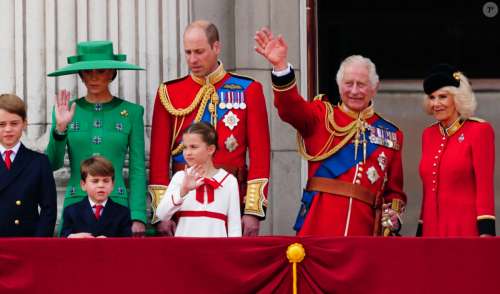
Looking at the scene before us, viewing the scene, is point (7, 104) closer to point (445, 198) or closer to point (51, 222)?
point (51, 222)

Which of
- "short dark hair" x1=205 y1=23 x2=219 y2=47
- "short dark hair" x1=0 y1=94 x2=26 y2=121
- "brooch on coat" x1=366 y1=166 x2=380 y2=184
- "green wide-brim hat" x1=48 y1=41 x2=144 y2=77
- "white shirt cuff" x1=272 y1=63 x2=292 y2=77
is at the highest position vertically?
"short dark hair" x1=205 y1=23 x2=219 y2=47

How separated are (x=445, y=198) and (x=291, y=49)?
246 cm

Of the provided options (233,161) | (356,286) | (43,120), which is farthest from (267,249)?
(43,120)

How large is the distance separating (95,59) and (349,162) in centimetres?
→ 148

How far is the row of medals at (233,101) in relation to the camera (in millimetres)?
10047

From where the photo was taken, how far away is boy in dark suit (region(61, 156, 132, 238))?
31.3 ft

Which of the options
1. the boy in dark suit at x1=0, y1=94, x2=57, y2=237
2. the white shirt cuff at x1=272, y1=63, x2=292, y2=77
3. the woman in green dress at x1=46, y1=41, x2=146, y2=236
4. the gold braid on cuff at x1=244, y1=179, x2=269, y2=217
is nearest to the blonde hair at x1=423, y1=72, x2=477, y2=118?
the white shirt cuff at x1=272, y1=63, x2=292, y2=77

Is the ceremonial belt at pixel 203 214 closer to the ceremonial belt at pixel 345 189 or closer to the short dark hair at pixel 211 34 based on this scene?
the ceremonial belt at pixel 345 189

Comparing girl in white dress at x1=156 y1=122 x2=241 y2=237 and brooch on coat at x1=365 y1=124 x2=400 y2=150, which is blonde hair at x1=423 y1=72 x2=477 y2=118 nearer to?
brooch on coat at x1=365 y1=124 x2=400 y2=150

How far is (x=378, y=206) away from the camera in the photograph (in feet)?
33.0

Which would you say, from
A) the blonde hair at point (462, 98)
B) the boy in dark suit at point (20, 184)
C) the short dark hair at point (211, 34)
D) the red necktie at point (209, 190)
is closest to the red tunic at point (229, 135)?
the short dark hair at point (211, 34)

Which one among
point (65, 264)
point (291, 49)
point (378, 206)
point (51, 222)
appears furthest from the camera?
point (291, 49)

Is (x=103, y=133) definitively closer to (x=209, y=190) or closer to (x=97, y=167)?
(x=97, y=167)

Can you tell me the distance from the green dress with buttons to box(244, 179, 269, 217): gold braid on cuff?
591mm
